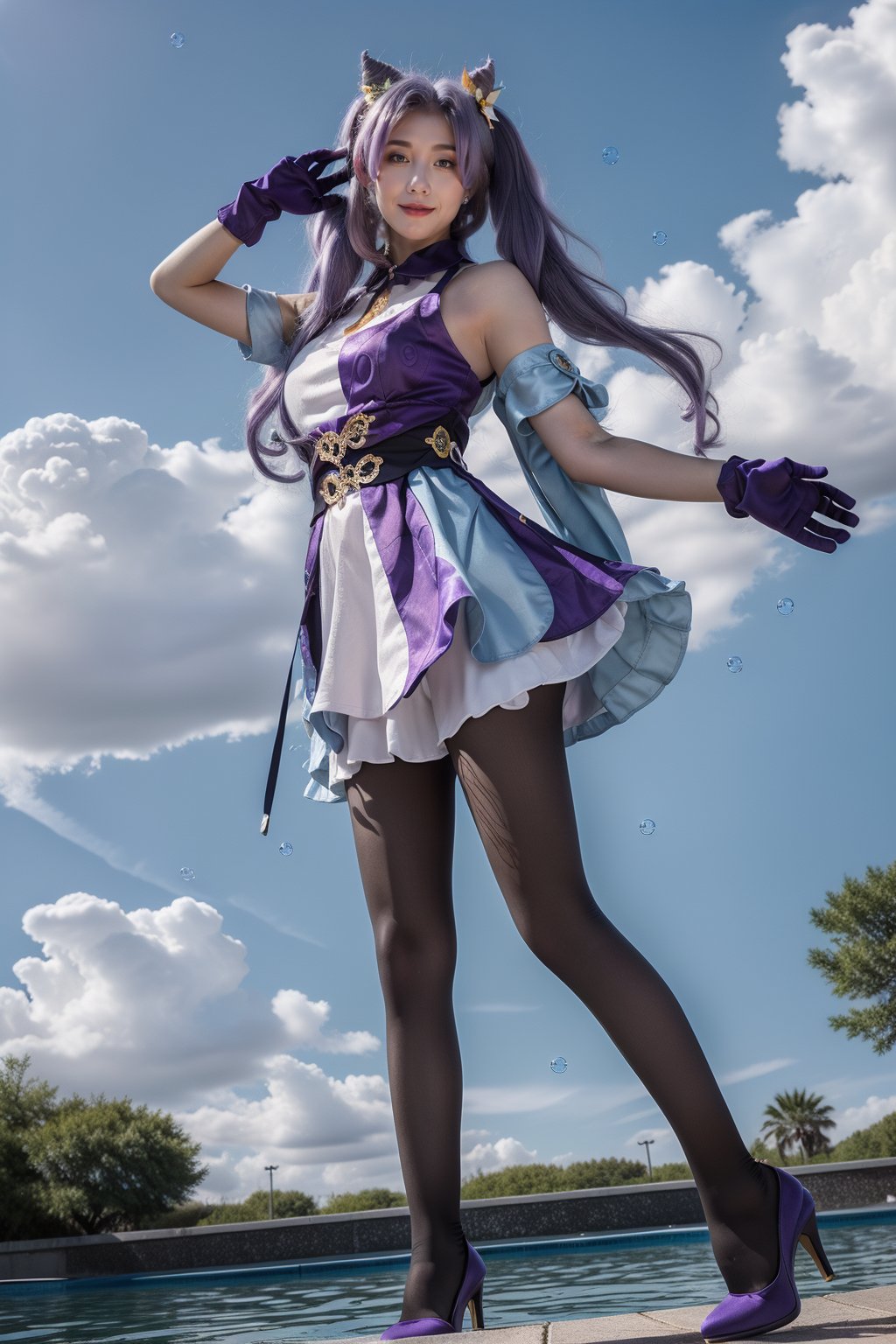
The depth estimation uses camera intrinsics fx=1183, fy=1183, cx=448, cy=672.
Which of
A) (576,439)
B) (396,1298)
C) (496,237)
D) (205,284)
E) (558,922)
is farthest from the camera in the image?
(396,1298)

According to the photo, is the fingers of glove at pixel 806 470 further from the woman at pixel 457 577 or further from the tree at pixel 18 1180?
the tree at pixel 18 1180

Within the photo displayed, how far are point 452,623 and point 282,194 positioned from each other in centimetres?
99

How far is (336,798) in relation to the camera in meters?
2.00

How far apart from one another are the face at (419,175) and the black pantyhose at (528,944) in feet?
2.92

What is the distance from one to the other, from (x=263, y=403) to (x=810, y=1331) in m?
1.70

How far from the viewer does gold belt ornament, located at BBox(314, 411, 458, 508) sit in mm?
1921

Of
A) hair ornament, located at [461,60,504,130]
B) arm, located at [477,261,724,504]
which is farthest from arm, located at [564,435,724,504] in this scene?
hair ornament, located at [461,60,504,130]

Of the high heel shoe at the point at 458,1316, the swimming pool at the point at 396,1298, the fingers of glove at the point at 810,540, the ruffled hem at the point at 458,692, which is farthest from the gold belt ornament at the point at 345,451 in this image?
the swimming pool at the point at 396,1298

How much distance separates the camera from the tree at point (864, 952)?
1900 centimetres

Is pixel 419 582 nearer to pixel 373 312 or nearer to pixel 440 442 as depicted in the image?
pixel 440 442

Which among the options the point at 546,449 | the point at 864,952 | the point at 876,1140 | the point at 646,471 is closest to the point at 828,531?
the point at 646,471

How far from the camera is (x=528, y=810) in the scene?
1660 millimetres

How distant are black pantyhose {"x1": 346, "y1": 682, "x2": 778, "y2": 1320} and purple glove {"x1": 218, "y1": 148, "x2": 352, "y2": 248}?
1.08 metres

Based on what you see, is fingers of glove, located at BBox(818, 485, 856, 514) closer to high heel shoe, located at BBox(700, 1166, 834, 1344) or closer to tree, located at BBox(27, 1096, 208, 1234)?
high heel shoe, located at BBox(700, 1166, 834, 1344)
